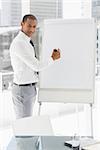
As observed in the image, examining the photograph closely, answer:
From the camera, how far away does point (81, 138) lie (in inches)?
100.0

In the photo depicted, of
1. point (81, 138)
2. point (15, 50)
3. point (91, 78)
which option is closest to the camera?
point (81, 138)

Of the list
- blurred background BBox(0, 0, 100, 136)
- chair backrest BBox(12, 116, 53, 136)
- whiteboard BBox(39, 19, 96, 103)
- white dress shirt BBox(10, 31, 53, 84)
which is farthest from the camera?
blurred background BBox(0, 0, 100, 136)

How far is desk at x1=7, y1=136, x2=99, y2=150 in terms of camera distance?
238 centimetres

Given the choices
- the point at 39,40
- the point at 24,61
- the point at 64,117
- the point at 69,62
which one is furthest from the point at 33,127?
the point at 64,117

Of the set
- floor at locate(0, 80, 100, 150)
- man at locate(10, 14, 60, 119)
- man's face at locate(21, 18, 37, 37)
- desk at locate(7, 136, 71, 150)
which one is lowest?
floor at locate(0, 80, 100, 150)

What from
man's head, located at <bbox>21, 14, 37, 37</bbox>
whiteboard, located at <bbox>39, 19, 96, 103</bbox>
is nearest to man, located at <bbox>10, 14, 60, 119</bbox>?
man's head, located at <bbox>21, 14, 37, 37</bbox>

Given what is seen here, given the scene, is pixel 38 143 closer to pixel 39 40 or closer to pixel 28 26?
pixel 28 26

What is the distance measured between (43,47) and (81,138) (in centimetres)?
162

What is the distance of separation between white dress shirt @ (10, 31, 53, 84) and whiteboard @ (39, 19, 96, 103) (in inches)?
10.4

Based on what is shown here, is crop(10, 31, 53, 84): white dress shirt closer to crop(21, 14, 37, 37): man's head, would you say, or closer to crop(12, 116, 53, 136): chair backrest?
crop(21, 14, 37, 37): man's head

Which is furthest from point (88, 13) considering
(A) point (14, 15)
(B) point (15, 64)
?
(B) point (15, 64)

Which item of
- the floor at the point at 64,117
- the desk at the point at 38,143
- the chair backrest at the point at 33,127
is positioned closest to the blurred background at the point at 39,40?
the floor at the point at 64,117

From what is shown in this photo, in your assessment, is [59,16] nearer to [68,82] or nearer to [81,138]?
[68,82]

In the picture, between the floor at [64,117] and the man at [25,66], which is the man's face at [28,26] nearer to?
the man at [25,66]
